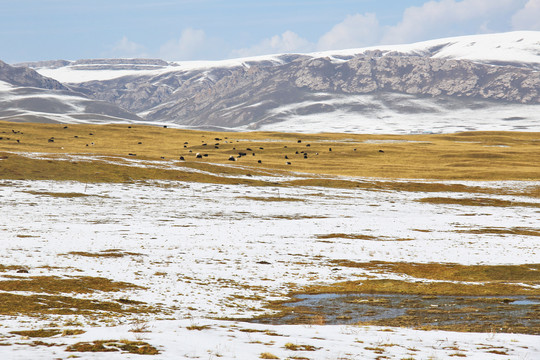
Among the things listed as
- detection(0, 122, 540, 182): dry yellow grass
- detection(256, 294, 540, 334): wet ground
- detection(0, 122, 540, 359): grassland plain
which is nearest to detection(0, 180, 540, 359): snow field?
detection(0, 122, 540, 359): grassland plain

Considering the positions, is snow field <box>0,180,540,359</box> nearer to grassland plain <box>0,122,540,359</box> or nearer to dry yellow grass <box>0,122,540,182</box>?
grassland plain <box>0,122,540,359</box>

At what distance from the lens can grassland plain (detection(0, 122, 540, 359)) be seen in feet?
56.9

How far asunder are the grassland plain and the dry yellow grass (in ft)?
5.58

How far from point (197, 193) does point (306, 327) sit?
186 feet

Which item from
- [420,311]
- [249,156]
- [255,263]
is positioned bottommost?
[255,263]

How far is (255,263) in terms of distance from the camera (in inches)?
1363

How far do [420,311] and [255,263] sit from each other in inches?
517

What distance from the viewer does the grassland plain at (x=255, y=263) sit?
17.3 m

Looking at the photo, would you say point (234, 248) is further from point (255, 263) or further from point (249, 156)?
point (249, 156)

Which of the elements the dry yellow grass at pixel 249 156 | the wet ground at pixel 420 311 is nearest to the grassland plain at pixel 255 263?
the wet ground at pixel 420 311

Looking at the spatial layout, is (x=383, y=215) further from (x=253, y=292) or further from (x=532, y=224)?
(x=253, y=292)

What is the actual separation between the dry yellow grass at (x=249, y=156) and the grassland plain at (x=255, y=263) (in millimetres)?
1699

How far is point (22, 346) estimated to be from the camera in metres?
15.2

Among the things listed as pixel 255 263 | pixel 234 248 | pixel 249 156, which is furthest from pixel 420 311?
pixel 249 156
